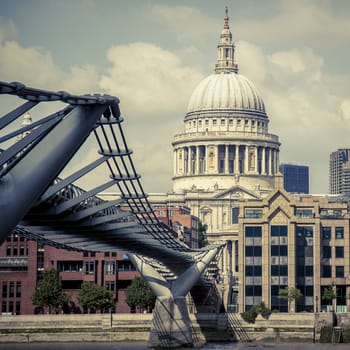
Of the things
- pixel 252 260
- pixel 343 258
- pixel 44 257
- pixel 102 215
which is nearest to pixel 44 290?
pixel 44 257

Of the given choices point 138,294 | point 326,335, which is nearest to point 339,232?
point 138,294

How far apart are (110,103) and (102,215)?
28431 millimetres

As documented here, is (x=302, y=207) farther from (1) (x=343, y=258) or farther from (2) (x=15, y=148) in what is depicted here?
(2) (x=15, y=148)

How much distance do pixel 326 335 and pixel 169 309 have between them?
14.5 meters

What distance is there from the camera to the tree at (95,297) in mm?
134875

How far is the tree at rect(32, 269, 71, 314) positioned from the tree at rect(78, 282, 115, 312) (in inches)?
84.8

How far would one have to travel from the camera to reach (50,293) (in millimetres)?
137125

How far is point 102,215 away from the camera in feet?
278

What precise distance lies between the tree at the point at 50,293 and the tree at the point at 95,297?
2.15 metres

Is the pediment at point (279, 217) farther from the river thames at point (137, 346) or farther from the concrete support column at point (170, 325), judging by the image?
the concrete support column at point (170, 325)

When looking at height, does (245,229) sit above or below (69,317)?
above

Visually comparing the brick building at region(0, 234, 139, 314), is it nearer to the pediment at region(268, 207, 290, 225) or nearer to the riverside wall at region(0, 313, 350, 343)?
the riverside wall at region(0, 313, 350, 343)

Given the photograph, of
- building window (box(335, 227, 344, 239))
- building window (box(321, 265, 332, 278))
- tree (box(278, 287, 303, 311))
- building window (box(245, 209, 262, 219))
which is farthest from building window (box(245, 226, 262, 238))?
building window (box(335, 227, 344, 239))

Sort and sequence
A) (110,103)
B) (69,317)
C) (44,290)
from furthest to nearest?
(44,290)
(69,317)
(110,103)
